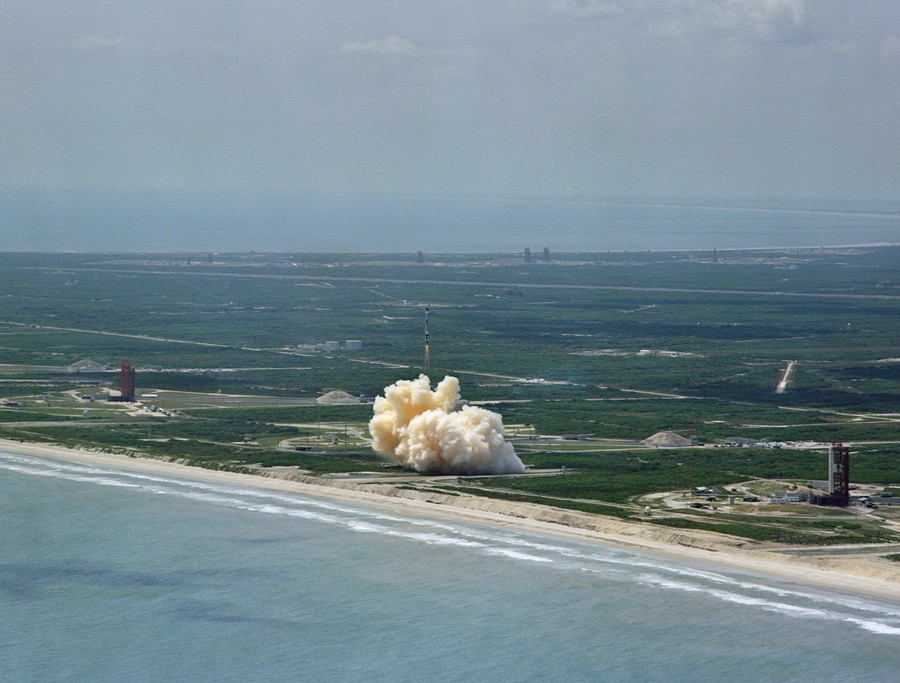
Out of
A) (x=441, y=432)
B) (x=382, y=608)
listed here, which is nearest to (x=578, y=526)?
(x=441, y=432)

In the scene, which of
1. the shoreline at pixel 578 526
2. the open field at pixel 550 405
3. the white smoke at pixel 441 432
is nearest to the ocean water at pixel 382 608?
the shoreline at pixel 578 526

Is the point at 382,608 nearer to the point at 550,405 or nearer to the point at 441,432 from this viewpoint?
the point at 441,432

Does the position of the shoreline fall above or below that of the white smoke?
below

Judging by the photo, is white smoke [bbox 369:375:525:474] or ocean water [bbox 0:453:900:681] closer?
ocean water [bbox 0:453:900:681]

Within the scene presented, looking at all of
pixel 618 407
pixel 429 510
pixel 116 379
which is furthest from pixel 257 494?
pixel 116 379

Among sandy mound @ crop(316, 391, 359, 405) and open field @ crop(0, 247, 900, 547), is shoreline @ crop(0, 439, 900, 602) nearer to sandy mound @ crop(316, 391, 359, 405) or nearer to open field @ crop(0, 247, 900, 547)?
open field @ crop(0, 247, 900, 547)

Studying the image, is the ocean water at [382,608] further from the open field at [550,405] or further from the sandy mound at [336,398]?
the sandy mound at [336,398]

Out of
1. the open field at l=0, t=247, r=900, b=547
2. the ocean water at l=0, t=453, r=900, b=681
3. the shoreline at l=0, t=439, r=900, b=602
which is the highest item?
the open field at l=0, t=247, r=900, b=547

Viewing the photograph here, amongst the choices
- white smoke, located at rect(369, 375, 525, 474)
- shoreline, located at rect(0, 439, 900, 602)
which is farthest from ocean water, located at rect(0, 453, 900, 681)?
white smoke, located at rect(369, 375, 525, 474)
